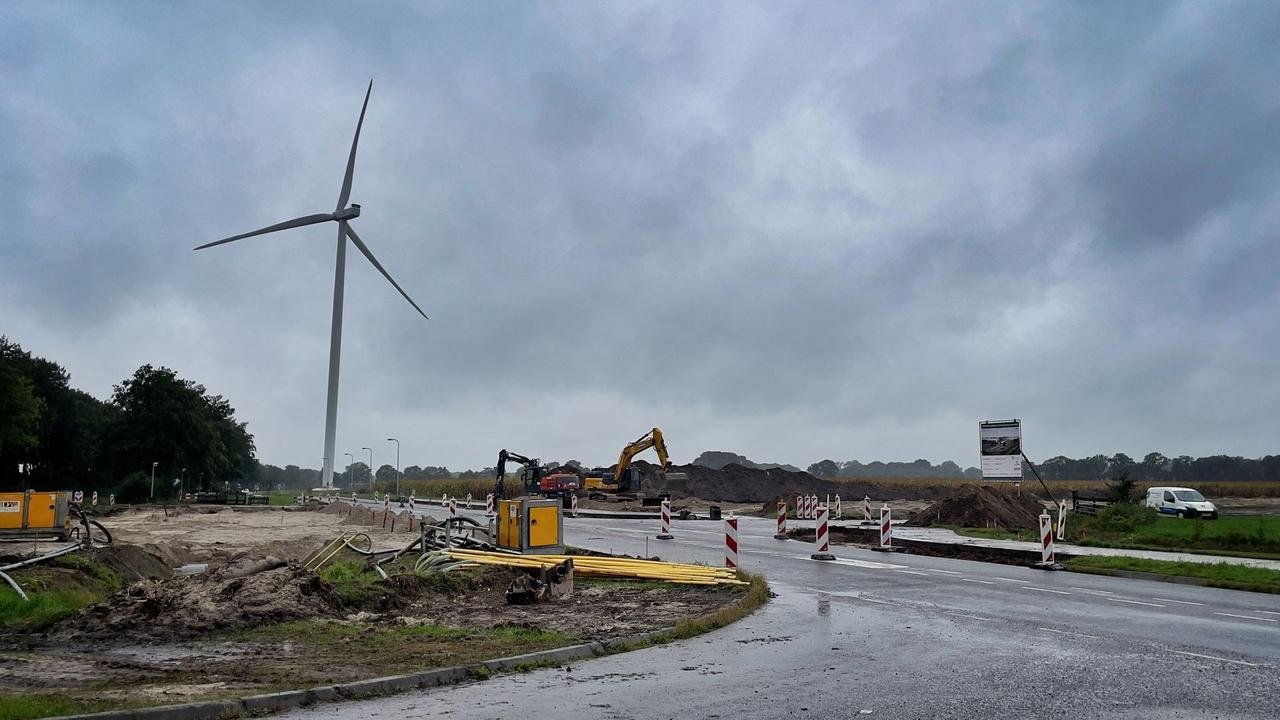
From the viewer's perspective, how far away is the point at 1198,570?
20297 mm

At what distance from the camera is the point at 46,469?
99375 mm

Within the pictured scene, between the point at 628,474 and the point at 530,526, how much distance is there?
40162 millimetres

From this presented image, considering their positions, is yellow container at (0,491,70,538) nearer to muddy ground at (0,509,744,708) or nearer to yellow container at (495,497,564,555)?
muddy ground at (0,509,744,708)

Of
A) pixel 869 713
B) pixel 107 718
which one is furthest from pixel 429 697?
pixel 869 713

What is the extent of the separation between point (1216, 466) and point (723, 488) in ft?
342

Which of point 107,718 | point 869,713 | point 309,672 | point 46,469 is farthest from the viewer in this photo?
point 46,469

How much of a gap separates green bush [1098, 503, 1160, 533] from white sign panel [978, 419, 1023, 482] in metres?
5.14

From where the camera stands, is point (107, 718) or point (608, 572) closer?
point (107, 718)

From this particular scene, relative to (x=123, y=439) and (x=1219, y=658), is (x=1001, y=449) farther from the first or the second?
(x=123, y=439)

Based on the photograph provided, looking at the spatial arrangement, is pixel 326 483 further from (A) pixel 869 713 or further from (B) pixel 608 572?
(A) pixel 869 713

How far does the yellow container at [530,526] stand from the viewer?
21.3m

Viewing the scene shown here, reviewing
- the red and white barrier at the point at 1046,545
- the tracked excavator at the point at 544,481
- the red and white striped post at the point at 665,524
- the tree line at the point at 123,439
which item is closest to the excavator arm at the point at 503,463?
the tracked excavator at the point at 544,481

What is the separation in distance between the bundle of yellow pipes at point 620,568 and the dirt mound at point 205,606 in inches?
179

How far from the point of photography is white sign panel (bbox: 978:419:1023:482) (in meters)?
40.5
